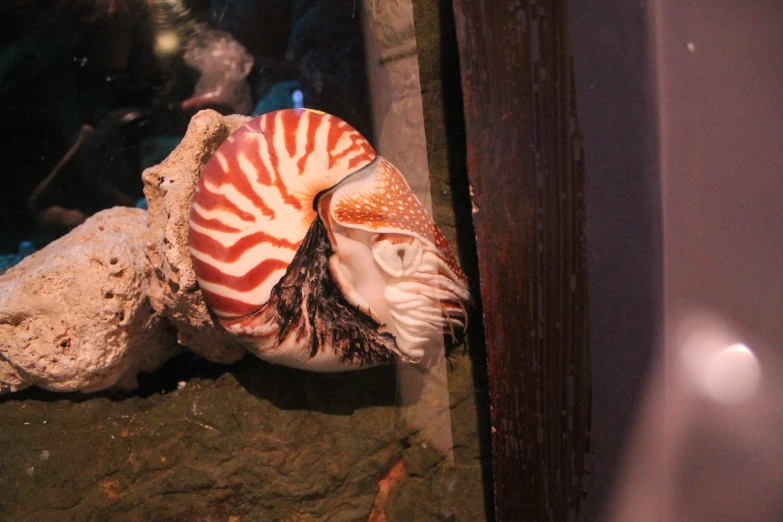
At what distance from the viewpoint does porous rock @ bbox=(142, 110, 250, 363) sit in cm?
103

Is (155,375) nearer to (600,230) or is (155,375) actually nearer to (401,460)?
(401,460)

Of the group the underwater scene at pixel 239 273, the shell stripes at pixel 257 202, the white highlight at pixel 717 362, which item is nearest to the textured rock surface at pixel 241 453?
the underwater scene at pixel 239 273

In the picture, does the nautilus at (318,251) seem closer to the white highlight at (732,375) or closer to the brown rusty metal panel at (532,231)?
the brown rusty metal panel at (532,231)

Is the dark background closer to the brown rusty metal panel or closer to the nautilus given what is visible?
the brown rusty metal panel

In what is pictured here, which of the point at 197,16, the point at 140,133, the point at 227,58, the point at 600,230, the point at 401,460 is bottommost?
the point at 401,460

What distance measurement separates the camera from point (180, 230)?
3.38ft

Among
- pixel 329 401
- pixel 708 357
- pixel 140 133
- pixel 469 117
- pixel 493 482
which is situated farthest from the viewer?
pixel 140 133

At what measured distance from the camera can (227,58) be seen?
1.25 meters

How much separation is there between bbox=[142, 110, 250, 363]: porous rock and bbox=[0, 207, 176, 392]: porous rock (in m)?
0.06

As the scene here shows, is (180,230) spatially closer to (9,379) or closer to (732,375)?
(9,379)

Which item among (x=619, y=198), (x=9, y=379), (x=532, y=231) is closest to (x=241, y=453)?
(x=9, y=379)

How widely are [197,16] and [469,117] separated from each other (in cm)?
79

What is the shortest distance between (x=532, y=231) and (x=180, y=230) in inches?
27.2

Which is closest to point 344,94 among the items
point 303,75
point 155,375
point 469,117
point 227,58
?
point 303,75
